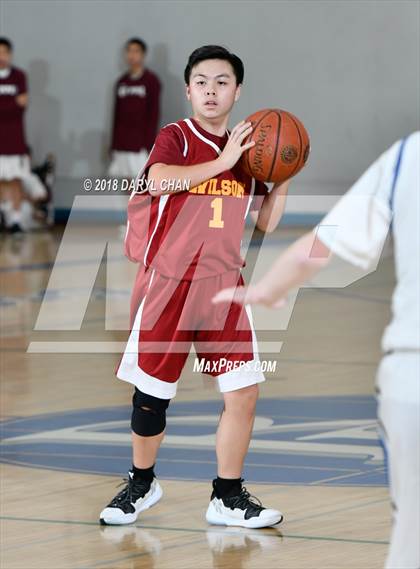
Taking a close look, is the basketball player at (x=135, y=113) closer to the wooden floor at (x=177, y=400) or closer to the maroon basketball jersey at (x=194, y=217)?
the wooden floor at (x=177, y=400)

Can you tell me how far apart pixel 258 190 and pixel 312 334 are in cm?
412

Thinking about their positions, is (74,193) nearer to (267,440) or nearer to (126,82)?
(126,82)

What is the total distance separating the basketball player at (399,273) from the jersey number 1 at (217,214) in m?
1.80

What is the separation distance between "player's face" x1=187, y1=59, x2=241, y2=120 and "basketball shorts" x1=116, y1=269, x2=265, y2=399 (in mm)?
578

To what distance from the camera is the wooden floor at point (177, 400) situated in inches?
167

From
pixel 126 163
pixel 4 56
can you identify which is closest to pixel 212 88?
pixel 4 56

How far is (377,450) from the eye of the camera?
559cm

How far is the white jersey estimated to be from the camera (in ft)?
8.65

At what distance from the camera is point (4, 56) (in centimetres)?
1498

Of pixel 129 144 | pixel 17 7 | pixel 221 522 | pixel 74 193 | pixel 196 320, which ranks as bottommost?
pixel 74 193

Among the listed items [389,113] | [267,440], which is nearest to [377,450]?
[267,440]

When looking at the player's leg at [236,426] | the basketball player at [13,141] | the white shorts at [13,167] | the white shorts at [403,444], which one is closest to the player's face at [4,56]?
the basketball player at [13,141]

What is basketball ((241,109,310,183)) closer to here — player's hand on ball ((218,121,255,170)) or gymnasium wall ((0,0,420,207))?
player's hand on ball ((218,121,255,170))

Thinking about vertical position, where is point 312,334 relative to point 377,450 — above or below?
below
